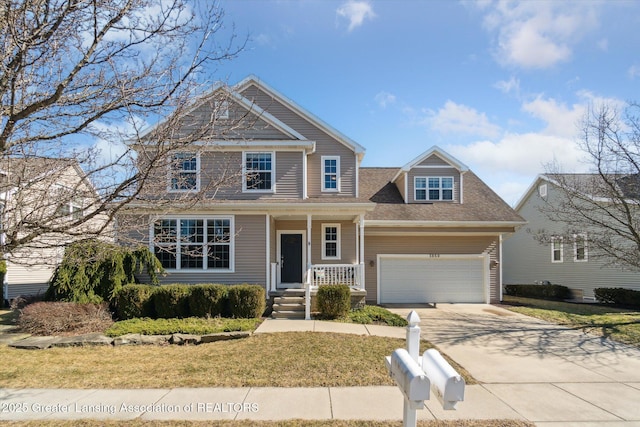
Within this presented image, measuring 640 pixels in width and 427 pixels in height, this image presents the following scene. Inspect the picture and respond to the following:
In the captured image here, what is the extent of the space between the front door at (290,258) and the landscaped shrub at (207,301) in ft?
12.9

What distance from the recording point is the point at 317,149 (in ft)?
51.1

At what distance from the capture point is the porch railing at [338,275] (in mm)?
13125

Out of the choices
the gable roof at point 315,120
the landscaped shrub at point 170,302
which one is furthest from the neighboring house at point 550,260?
the landscaped shrub at point 170,302

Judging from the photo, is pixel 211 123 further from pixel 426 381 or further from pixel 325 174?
pixel 325 174

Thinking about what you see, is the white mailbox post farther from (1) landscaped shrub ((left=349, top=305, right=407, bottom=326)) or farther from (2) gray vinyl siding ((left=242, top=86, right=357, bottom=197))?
(2) gray vinyl siding ((left=242, top=86, right=357, bottom=197))

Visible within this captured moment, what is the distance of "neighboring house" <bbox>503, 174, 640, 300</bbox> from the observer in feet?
57.6

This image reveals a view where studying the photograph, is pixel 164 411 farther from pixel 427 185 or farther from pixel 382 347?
pixel 427 185

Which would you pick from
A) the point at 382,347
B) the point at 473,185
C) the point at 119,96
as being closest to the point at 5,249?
the point at 119,96

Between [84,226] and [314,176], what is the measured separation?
11.5 m

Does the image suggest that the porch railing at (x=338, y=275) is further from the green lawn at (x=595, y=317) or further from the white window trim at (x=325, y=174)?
the green lawn at (x=595, y=317)

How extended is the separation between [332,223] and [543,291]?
1084 cm

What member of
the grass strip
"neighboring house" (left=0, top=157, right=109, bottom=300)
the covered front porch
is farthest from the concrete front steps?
"neighboring house" (left=0, top=157, right=109, bottom=300)

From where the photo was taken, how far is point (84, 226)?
4305mm

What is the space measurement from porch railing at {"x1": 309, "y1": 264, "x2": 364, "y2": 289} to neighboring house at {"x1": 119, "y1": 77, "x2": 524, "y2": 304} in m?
0.04
